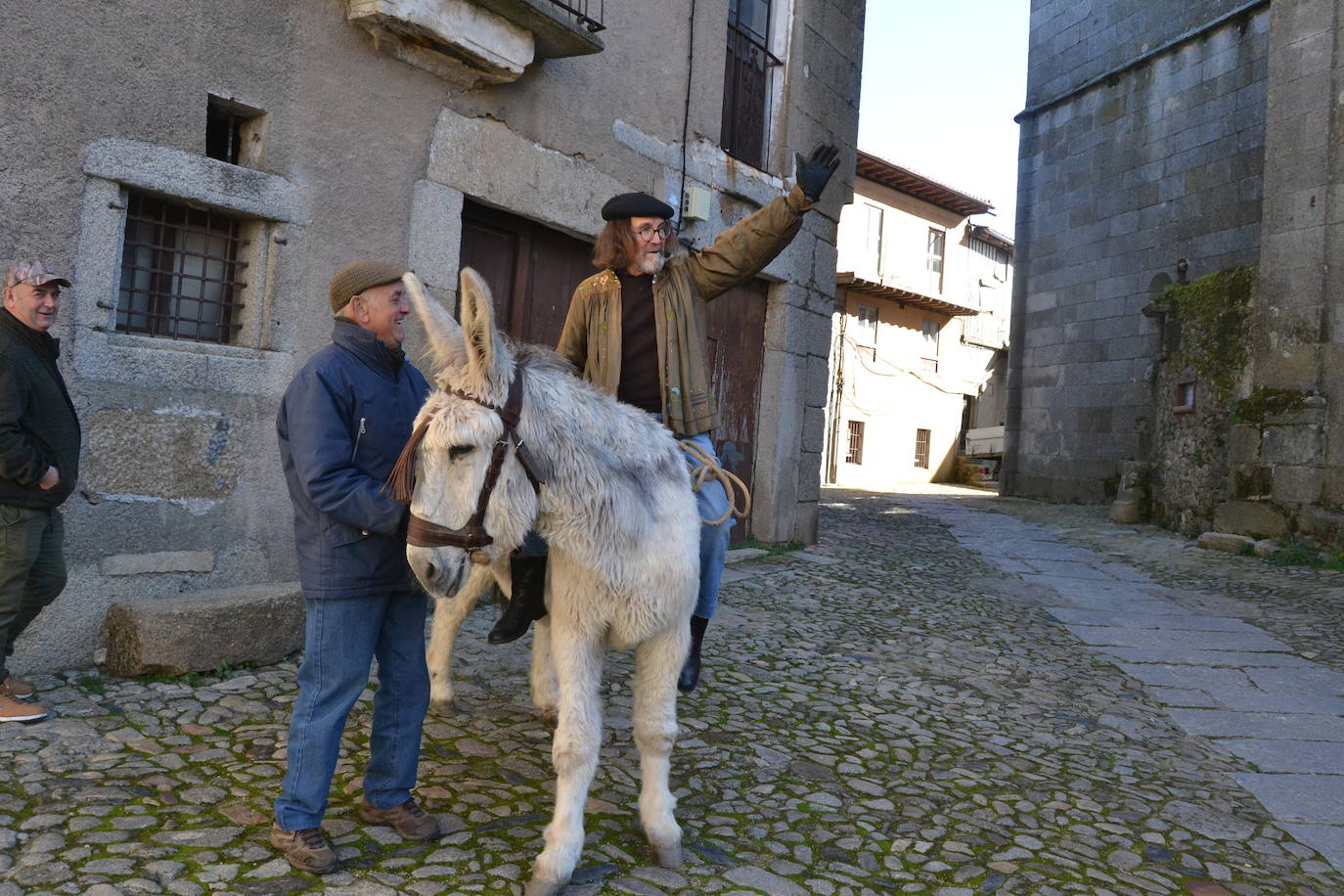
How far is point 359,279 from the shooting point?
301 centimetres

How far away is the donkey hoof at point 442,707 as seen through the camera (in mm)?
4250

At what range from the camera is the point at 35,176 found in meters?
4.41

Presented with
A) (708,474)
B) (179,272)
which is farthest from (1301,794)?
(179,272)

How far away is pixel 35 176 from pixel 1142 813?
541cm

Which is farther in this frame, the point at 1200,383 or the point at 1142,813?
the point at 1200,383

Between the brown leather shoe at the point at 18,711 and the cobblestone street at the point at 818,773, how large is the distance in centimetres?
9

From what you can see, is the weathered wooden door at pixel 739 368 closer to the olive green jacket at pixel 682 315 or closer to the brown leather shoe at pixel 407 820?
the olive green jacket at pixel 682 315

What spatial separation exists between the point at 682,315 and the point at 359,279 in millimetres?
1262

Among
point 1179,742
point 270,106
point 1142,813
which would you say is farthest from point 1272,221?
point 270,106

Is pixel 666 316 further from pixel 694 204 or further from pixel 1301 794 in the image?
pixel 694 204

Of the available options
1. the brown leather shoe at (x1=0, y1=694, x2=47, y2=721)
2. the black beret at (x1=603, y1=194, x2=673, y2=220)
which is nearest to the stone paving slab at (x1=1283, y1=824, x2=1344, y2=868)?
the black beret at (x1=603, y1=194, x2=673, y2=220)

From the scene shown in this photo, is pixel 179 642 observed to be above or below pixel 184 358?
below

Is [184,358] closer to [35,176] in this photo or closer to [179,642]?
[35,176]

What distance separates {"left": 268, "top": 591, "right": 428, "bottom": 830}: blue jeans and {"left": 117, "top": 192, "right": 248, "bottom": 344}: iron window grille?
2.90m
